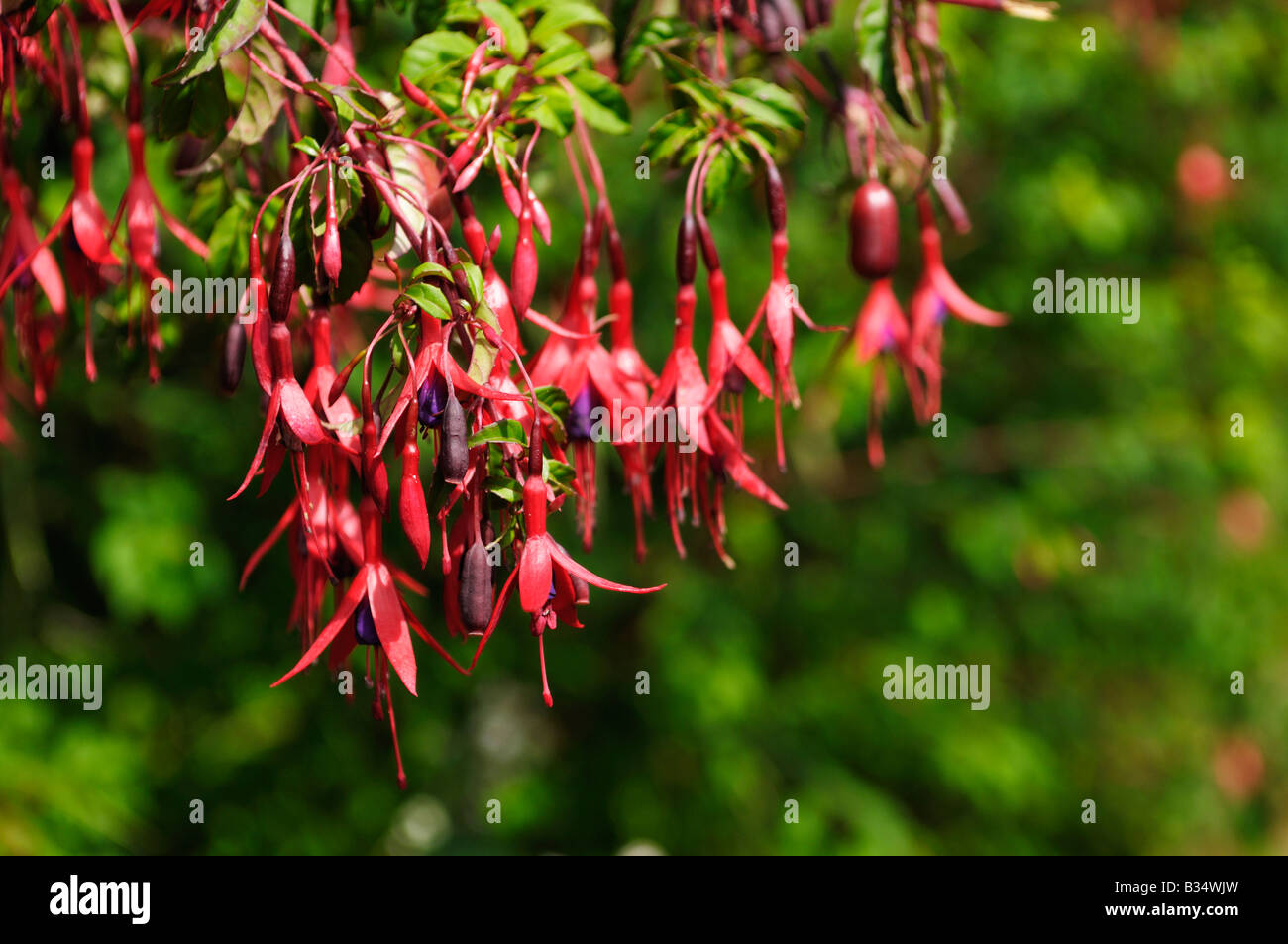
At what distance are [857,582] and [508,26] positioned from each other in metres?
1.59

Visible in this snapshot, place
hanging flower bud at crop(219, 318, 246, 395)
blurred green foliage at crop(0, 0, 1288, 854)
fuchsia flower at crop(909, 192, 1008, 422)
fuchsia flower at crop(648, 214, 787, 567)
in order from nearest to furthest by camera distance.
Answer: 1. fuchsia flower at crop(648, 214, 787, 567)
2. hanging flower bud at crop(219, 318, 246, 395)
3. fuchsia flower at crop(909, 192, 1008, 422)
4. blurred green foliage at crop(0, 0, 1288, 854)

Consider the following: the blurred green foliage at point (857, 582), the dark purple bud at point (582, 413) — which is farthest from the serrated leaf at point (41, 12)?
the blurred green foliage at point (857, 582)

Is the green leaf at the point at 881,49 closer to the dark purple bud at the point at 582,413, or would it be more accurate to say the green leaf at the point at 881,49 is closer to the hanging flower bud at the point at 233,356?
the dark purple bud at the point at 582,413

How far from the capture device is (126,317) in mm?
725

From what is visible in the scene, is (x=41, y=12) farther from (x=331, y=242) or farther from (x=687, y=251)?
(x=687, y=251)

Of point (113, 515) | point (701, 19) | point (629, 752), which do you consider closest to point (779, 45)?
point (701, 19)

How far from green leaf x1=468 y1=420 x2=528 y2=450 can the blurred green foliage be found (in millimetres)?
1009

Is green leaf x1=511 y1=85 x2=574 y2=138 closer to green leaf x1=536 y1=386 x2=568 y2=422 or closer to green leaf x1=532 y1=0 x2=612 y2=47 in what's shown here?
green leaf x1=532 y1=0 x2=612 y2=47

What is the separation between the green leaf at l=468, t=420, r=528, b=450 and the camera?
1.51 ft

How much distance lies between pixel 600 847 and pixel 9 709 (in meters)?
0.96

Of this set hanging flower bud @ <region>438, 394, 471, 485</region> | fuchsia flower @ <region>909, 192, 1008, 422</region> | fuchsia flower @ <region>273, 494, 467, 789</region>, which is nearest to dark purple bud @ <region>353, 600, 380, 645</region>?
fuchsia flower @ <region>273, 494, 467, 789</region>

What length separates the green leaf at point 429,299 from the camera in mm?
456

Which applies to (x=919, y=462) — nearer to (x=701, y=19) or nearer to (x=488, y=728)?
(x=488, y=728)
